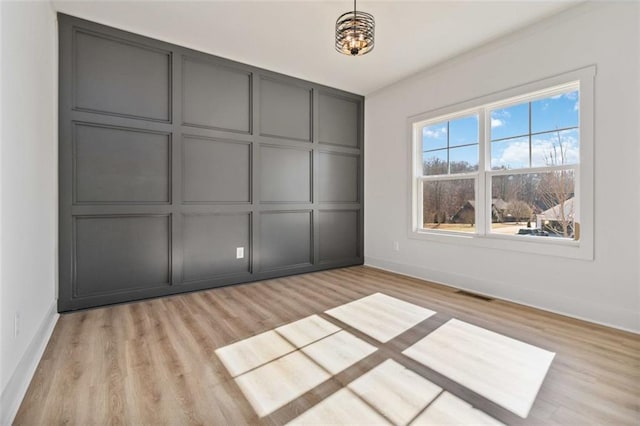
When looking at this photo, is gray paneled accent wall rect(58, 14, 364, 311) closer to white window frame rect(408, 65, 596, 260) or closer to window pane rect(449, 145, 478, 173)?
white window frame rect(408, 65, 596, 260)

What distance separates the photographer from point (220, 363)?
1.90 m

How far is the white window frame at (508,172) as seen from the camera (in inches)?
103

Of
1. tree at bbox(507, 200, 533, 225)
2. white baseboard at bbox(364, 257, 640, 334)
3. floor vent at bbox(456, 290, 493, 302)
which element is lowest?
floor vent at bbox(456, 290, 493, 302)

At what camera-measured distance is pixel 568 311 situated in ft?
8.94

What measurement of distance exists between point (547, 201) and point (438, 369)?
214cm

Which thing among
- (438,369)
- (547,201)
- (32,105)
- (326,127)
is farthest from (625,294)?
(32,105)

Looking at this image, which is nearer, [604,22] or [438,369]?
[438,369]

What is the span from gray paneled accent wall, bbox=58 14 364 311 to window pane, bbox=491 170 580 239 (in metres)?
2.15

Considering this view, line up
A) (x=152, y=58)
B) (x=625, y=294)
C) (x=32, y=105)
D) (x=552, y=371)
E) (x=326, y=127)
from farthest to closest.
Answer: (x=326, y=127) < (x=152, y=58) < (x=625, y=294) < (x=32, y=105) < (x=552, y=371)

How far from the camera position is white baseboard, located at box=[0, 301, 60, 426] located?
55.7 inches

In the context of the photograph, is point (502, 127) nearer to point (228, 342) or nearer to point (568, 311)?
point (568, 311)

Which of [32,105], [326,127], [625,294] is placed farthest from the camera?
[326,127]

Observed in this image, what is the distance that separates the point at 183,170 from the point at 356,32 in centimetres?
227

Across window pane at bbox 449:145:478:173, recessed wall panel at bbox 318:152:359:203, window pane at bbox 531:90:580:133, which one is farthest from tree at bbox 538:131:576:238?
recessed wall panel at bbox 318:152:359:203
